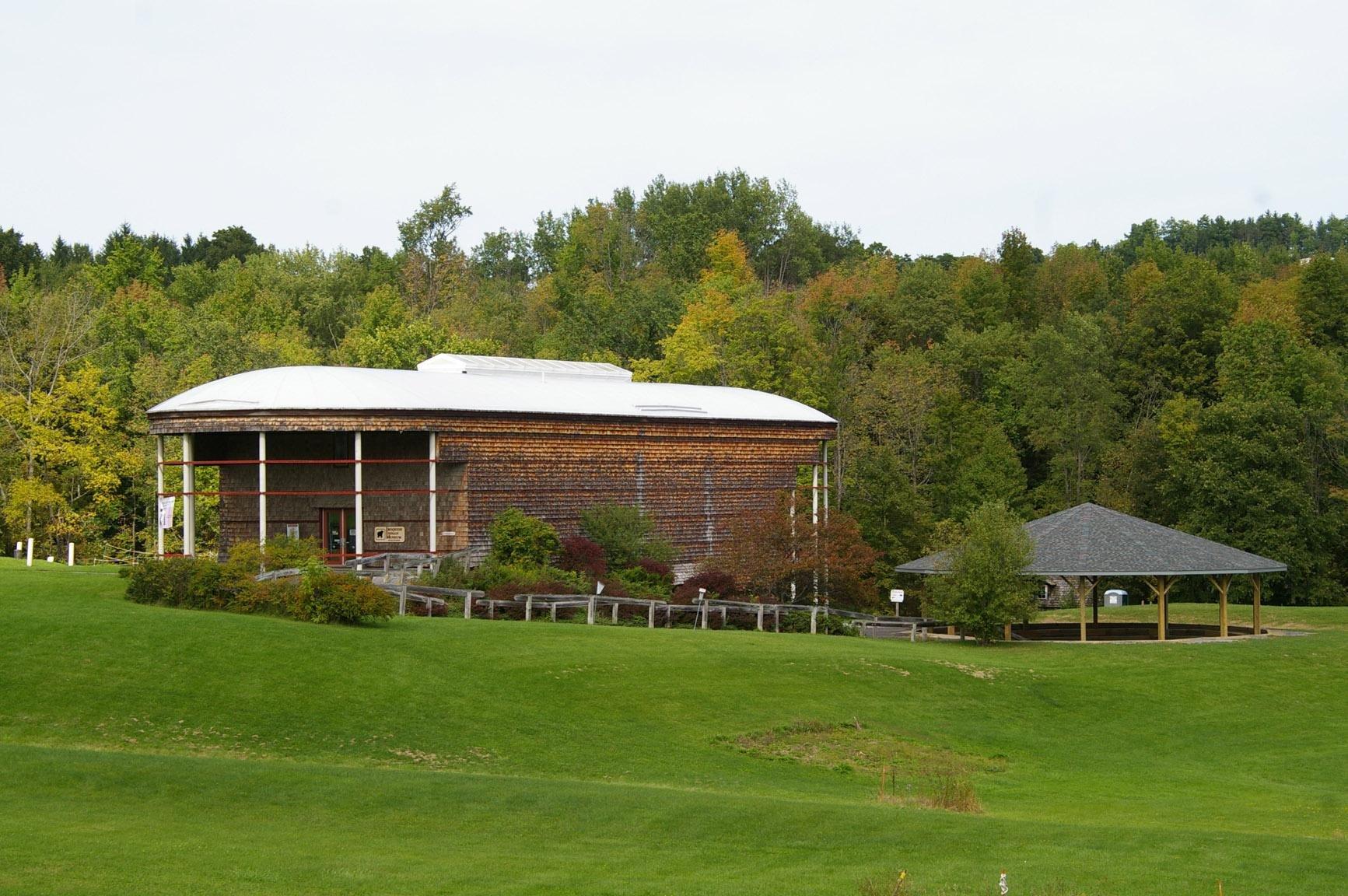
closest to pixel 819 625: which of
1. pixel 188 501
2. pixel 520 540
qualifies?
pixel 520 540

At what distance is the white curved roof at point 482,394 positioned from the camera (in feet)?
152

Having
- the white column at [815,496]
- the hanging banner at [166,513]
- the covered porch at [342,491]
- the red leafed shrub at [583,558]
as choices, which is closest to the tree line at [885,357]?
the white column at [815,496]

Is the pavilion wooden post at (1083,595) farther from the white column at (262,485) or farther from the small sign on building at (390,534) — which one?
the white column at (262,485)

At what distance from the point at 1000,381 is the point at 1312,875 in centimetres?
7402

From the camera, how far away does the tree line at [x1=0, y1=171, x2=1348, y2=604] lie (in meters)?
70.0

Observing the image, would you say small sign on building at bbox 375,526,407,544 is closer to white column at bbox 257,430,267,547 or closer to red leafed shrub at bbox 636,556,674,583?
white column at bbox 257,430,267,547

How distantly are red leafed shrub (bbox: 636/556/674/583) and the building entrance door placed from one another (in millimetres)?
9352

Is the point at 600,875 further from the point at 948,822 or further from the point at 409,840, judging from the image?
the point at 948,822

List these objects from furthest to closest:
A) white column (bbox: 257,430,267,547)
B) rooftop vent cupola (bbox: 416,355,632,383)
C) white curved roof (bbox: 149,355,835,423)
A: rooftop vent cupola (bbox: 416,355,632,383), white curved roof (bbox: 149,355,835,423), white column (bbox: 257,430,267,547)

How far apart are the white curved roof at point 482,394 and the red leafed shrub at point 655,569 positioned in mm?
5384

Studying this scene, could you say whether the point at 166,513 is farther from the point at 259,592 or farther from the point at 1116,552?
the point at 1116,552

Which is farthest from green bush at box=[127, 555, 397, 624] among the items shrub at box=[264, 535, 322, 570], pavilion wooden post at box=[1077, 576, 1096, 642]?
pavilion wooden post at box=[1077, 576, 1096, 642]

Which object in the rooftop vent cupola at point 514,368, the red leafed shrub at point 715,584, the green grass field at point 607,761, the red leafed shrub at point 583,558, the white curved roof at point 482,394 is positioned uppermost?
the rooftop vent cupola at point 514,368

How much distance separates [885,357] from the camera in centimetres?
8981
